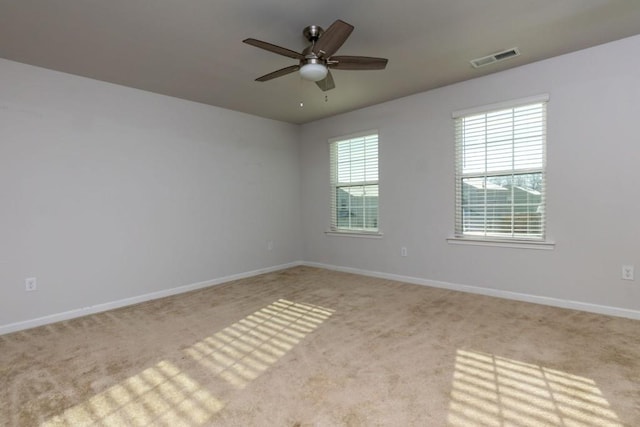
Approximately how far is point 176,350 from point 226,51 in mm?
2524

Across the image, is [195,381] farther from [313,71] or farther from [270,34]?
[270,34]

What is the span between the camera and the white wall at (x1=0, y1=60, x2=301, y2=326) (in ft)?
9.89

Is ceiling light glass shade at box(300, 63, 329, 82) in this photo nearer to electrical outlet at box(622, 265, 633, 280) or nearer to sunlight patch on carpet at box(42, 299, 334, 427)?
sunlight patch on carpet at box(42, 299, 334, 427)

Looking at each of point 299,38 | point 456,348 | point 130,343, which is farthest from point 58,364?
point 299,38

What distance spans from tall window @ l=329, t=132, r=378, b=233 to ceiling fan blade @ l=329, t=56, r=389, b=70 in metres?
2.24

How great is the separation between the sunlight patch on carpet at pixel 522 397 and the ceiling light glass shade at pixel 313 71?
7.24ft

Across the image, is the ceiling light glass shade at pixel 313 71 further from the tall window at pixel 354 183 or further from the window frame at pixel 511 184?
the tall window at pixel 354 183

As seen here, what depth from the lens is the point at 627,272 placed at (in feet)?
9.62

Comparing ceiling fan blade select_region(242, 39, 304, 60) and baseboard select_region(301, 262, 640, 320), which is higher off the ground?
ceiling fan blade select_region(242, 39, 304, 60)

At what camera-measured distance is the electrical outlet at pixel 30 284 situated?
9.97ft

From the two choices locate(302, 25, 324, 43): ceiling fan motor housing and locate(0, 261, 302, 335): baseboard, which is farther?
locate(0, 261, 302, 335): baseboard

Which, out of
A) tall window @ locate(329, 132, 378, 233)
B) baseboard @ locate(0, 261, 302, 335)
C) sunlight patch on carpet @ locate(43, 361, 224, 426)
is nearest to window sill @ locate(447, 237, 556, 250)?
tall window @ locate(329, 132, 378, 233)

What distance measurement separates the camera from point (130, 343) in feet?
8.56

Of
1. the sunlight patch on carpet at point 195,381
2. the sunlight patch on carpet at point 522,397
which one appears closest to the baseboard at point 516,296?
the sunlight patch on carpet at point 522,397
